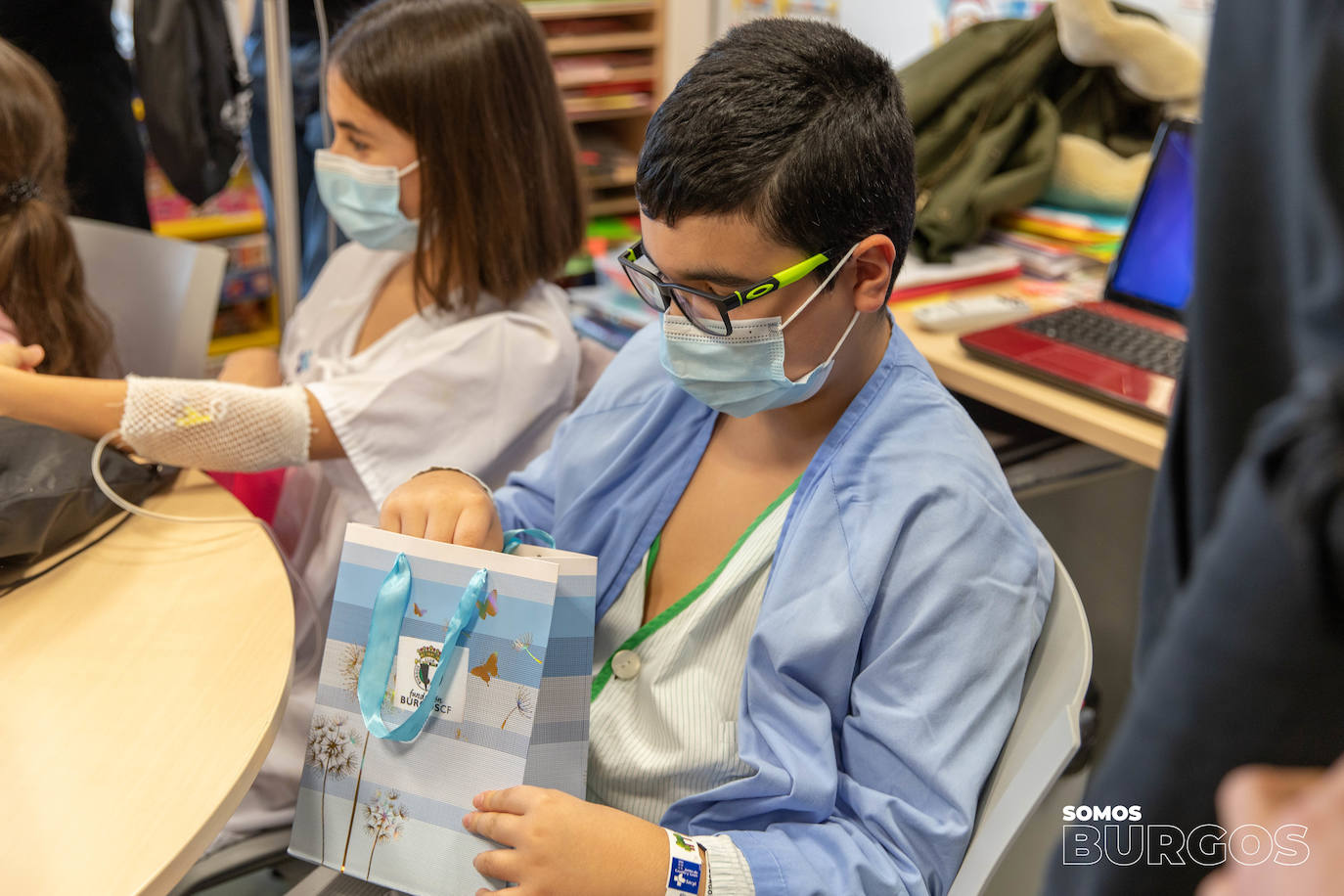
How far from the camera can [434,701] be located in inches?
31.4

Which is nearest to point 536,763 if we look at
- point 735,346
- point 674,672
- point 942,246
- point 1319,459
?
point 674,672

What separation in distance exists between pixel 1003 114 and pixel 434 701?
170cm

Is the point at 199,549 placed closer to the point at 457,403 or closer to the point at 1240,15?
the point at 457,403

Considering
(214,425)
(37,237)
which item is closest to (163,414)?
(214,425)

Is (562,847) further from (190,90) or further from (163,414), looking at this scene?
(190,90)

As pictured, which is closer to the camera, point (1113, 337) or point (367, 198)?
point (367, 198)

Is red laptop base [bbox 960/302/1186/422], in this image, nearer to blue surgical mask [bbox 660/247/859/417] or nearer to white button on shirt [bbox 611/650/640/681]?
blue surgical mask [bbox 660/247/859/417]

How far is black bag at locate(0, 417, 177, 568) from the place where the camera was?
3.13 ft

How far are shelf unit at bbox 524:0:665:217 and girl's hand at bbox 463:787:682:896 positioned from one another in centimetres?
244

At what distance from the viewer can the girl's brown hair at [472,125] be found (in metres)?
1.30

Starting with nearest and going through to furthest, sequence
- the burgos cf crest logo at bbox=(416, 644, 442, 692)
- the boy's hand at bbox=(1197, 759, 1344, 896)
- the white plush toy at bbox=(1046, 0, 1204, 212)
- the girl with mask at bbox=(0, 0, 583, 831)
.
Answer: the boy's hand at bbox=(1197, 759, 1344, 896) → the burgos cf crest logo at bbox=(416, 644, 442, 692) → the girl with mask at bbox=(0, 0, 583, 831) → the white plush toy at bbox=(1046, 0, 1204, 212)

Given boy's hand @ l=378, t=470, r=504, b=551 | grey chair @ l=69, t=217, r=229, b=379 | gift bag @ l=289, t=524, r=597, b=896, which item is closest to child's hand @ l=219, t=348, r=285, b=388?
grey chair @ l=69, t=217, r=229, b=379

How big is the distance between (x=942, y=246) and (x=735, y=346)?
1133 mm

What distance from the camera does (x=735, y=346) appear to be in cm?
90
